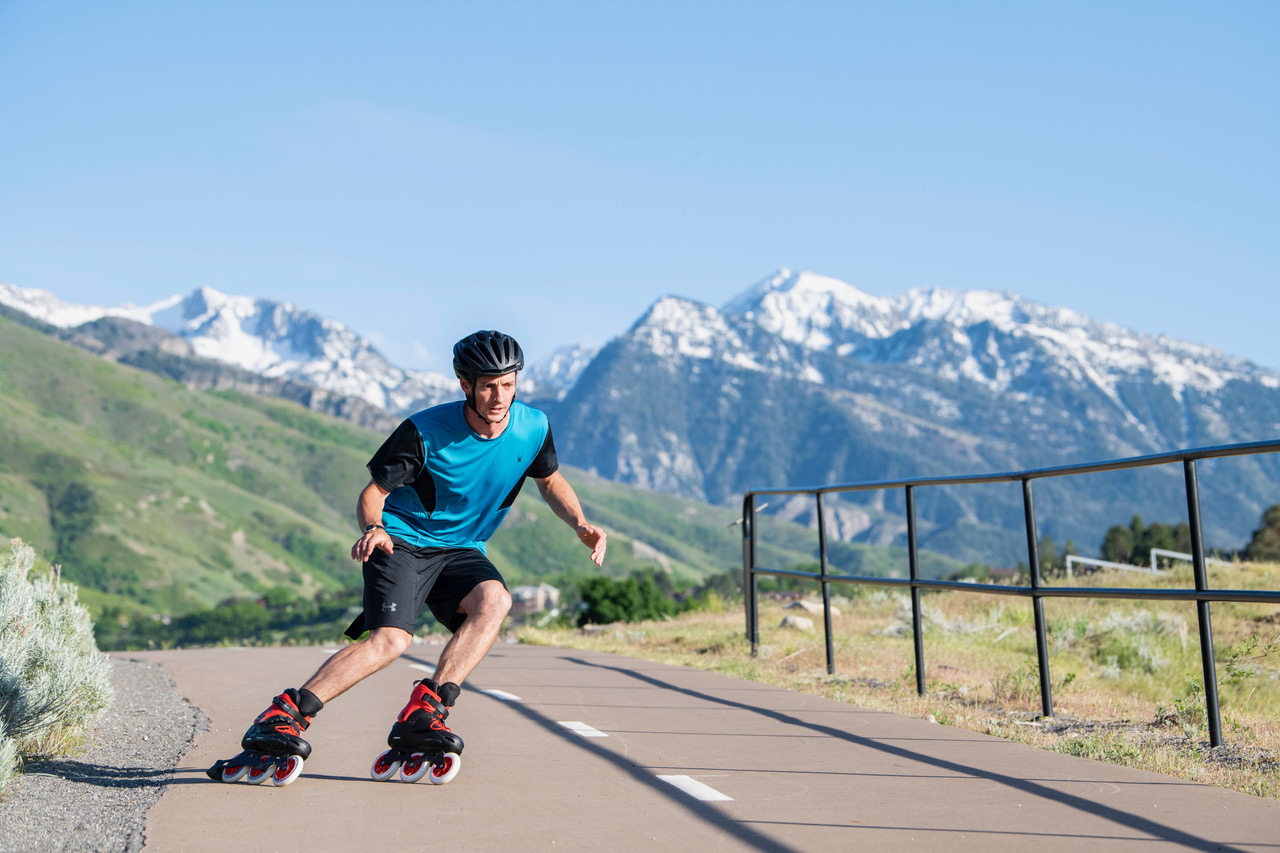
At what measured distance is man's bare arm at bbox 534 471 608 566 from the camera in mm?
5219

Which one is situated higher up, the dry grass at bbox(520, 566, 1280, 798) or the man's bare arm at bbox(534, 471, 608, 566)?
the man's bare arm at bbox(534, 471, 608, 566)

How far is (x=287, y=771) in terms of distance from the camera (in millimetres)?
4676

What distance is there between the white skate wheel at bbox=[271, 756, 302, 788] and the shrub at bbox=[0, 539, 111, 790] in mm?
A: 918

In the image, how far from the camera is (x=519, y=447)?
5129mm

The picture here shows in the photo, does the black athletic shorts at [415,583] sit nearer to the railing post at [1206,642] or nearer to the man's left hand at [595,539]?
the man's left hand at [595,539]

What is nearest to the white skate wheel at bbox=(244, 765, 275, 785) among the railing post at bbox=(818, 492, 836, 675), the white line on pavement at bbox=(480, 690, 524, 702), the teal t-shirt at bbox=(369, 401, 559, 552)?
the teal t-shirt at bbox=(369, 401, 559, 552)

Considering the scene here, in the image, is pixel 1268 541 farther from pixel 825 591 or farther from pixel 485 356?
pixel 485 356

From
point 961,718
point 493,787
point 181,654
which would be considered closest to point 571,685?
point 961,718

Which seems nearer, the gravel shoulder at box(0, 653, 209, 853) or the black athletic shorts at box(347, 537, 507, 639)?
the gravel shoulder at box(0, 653, 209, 853)

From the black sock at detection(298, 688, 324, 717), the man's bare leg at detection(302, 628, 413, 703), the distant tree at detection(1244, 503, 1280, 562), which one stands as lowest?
the black sock at detection(298, 688, 324, 717)

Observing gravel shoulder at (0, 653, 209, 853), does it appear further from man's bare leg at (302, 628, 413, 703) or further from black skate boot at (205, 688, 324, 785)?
man's bare leg at (302, 628, 413, 703)

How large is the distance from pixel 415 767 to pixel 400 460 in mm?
1219

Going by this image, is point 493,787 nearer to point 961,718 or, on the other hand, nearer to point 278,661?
point 961,718

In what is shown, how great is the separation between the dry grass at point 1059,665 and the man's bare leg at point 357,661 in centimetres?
317
